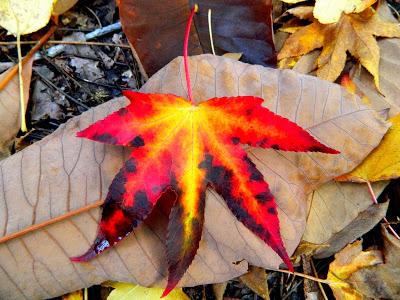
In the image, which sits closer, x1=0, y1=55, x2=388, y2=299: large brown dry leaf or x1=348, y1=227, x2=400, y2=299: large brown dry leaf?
x1=0, y1=55, x2=388, y2=299: large brown dry leaf

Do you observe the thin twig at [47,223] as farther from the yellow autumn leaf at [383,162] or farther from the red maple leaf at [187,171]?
the yellow autumn leaf at [383,162]

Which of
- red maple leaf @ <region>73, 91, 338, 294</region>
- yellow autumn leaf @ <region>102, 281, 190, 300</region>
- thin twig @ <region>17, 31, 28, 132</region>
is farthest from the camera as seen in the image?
thin twig @ <region>17, 31, 28, 132</region>

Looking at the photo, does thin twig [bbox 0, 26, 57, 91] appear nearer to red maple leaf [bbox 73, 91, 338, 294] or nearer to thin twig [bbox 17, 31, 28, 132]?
thin twig [bbox 17, 31, 28, 132]

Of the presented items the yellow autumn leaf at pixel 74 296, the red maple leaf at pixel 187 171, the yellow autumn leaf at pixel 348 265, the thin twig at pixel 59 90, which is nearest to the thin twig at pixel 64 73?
the thin twig at pixel 59 90

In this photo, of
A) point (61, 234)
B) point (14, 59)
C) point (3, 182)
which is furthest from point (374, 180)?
point (14, 59)

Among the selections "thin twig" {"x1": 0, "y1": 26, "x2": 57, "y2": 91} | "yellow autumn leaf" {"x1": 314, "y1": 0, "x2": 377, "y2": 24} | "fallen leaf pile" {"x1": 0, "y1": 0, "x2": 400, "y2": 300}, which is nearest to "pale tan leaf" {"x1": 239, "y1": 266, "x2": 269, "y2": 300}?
"fallen leaf pile" {"x1": 0, "y1": 0, "x2": 400, "y2": 300}

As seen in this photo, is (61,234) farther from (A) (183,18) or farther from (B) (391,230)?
(B) (391,230)

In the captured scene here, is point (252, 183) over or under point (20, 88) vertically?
under

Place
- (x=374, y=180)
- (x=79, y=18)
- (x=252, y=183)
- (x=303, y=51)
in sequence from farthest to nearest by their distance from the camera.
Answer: (x=79, y=18)
(x=303, y=51)
(x=374, y=180)
(x=252, y=183)
